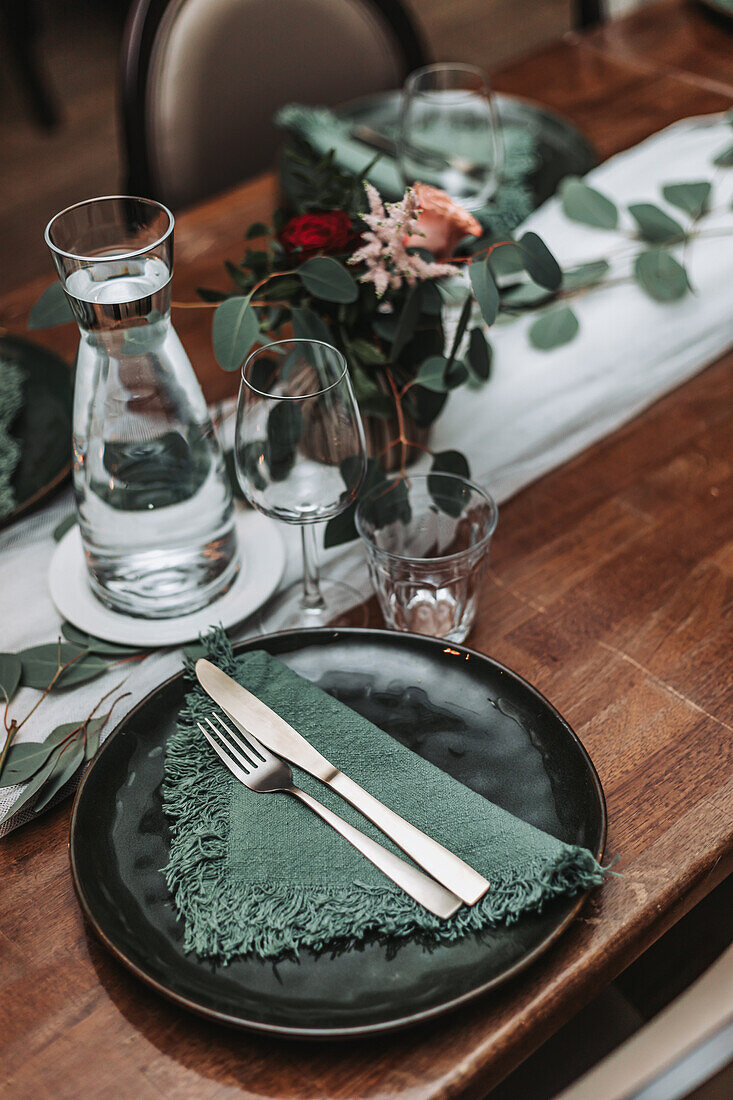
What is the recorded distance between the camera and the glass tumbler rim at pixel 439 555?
64 centimetres

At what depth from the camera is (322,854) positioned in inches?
20.8

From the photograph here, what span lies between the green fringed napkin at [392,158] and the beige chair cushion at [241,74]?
214mm

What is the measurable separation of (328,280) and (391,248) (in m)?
0.05

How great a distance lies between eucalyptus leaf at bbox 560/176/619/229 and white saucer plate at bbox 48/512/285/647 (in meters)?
0.47

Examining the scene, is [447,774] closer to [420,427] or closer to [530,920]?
[530,920]

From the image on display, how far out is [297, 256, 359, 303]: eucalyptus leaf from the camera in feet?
Answer: 2.24

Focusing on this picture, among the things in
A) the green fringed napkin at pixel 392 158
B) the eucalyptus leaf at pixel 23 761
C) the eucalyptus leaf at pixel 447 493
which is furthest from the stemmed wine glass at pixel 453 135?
the eucalyptus leaf at pixel 23 761

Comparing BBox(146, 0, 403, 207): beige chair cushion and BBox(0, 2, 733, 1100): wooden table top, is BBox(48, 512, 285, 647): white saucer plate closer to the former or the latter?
BBox(0, 2, 733, 1100): wooden table top

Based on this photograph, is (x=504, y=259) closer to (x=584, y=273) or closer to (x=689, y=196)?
(x=584, y=273)

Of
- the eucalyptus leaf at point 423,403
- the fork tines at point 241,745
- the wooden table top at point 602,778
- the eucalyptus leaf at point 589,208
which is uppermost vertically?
the eucalyptus leaf at point 589,208

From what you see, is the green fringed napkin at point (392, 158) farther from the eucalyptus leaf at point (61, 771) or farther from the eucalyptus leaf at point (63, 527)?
the eucalyptus leaf at point (61, 771)

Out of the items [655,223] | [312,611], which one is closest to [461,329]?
[312,611]

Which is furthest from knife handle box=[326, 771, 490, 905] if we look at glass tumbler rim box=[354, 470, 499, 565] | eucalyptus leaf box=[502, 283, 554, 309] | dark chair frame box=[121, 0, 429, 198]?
dark chair frame box=[121, 0, 429, 198]

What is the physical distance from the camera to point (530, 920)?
0.49 metres
